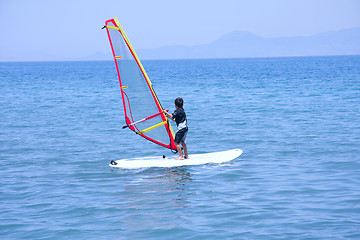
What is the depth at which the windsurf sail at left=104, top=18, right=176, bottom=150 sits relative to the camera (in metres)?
12.5

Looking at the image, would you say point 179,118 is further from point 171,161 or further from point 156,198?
point 156,198

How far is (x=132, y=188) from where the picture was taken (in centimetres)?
1099

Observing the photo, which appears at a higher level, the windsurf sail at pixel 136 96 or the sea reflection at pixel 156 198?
the windsurf sail at pixel 136 96

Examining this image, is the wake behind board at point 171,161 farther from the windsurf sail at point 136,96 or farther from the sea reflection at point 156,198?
the windsurf sail at point 136,96

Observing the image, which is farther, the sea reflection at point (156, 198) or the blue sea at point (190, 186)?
the sea reflection at point (156, 198)

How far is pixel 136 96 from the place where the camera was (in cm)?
1314

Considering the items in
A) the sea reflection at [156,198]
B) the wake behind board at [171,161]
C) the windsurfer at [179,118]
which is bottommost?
the sea reflection at [156,198]

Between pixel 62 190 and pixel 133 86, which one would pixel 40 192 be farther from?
pixel 133 86

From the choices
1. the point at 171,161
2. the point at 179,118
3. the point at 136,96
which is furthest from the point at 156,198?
the point at 136,96

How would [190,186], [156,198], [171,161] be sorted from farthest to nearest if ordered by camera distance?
1. [171,161]
2. [190,186]
3. [156,198]

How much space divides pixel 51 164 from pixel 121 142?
439 cm

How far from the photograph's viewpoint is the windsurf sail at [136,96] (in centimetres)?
1246

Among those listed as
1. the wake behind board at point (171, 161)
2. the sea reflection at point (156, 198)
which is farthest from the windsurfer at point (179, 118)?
the sea reflection at point (156, 198)

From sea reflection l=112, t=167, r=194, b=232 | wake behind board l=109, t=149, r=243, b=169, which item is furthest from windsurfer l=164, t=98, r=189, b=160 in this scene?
sea reflection l=112, t=167, r=194, b=232
